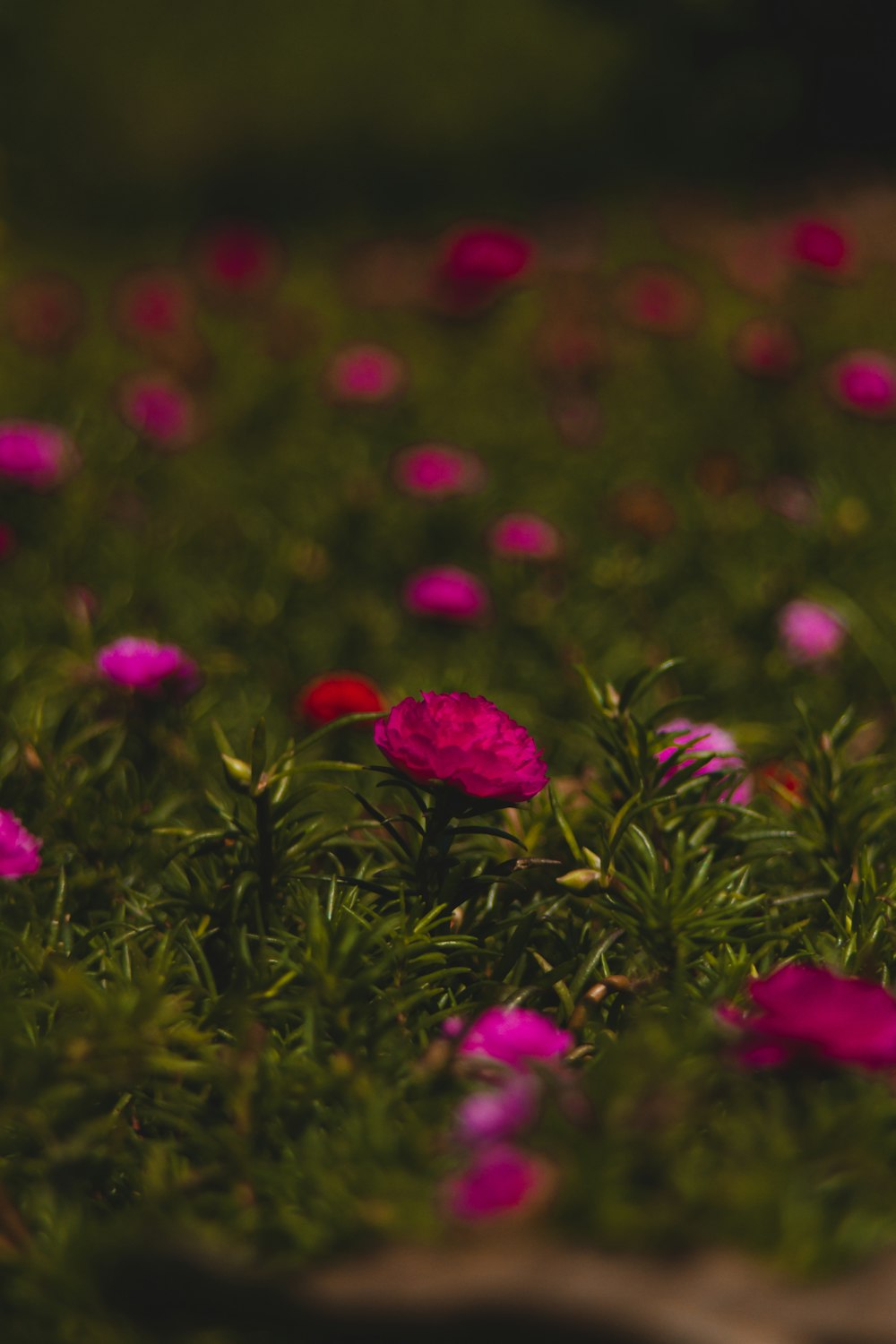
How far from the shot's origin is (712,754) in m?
1.40

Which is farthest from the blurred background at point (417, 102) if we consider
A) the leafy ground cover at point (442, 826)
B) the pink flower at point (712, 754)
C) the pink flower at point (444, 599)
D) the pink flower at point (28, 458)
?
the pink flower at point (712, 754)

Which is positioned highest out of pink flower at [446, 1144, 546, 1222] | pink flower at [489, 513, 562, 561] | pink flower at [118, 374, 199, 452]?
pink flower at [446, 1144, 546, 1222]

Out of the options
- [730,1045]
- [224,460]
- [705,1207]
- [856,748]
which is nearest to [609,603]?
[856,748]

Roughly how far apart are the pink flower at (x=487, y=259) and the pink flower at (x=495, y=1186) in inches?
100

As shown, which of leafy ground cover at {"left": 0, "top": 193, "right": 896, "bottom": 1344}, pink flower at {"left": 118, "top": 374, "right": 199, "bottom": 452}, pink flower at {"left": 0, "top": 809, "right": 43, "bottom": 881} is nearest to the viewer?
leafy ground cover at {"left": 0, "top": 193, "right": 896, "bottom": 1344}

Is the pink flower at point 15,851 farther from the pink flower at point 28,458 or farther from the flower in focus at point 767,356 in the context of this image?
the flower in focus at point 767,356

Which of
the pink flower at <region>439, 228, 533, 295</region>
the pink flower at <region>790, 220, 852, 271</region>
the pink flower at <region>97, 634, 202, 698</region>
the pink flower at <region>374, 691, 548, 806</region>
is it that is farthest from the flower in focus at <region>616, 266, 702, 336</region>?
the pink flower at <region>374, 691, 548, 806</region>

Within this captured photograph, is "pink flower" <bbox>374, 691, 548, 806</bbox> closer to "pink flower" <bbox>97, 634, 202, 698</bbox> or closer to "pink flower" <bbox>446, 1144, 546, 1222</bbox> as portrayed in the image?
"pink flower" <bbox>446, 1144, 546, 1222</bbox>

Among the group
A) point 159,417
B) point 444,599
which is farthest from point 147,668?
point 159,417

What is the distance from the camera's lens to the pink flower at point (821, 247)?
3176 millimetres

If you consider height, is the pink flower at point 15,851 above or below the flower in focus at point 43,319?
above

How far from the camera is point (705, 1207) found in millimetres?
901

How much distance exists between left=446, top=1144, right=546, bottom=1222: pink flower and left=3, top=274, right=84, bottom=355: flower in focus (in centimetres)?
367

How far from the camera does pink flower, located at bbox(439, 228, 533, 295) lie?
3076 mm
